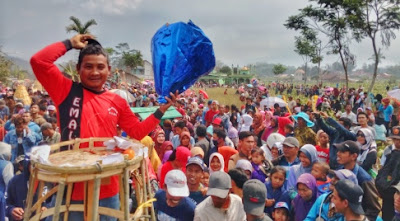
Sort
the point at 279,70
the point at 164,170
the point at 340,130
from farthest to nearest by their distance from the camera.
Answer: the point at 279,70 < the point at 340,130 < the point at 164,170

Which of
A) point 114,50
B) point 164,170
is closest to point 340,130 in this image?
point 164,170

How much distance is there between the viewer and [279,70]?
220 feet

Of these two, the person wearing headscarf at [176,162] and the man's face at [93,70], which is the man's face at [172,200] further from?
the man's face at [93,70]

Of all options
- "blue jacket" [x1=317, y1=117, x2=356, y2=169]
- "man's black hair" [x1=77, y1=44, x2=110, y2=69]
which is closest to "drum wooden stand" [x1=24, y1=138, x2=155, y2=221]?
"man's black hair" [x1=77, y1=44, x2=110, y2=69]

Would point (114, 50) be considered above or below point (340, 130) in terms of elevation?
above

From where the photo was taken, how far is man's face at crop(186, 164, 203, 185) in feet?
12.4

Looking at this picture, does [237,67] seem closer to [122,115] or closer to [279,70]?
[279,70]

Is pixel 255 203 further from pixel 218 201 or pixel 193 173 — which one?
pixel 193 173

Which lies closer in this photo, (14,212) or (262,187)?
(262,187)

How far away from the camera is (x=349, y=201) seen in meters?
2.98

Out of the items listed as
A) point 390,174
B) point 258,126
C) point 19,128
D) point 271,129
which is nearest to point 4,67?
point 19,128

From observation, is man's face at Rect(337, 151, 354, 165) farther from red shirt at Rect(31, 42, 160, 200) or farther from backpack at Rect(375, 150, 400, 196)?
red shirt at Rect(31, 42, 160, 200)

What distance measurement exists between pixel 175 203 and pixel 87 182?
1.43m

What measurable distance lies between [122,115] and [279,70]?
2640 inches
